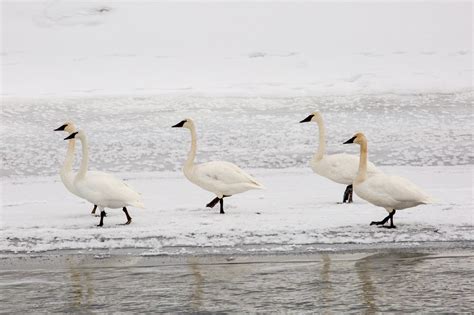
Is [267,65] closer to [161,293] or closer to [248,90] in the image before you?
[248,90]

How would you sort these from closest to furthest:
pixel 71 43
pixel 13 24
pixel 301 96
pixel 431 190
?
pixel 431 190
pixel 301 96
pixel 71 43
pixel 13 24

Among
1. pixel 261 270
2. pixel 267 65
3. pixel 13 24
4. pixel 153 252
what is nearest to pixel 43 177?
pixel 153 252

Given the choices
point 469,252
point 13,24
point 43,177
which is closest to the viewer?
point 469,252

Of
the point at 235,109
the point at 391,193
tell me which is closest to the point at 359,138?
the point at 391,193

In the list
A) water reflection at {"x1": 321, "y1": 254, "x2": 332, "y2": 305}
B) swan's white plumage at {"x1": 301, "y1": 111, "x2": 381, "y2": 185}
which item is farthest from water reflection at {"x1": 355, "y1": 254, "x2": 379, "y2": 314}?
swan's white plumage at {"x1": 301, "y1": 111, "x2": 381, "y2": 185}

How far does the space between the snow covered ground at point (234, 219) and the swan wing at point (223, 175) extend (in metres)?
0.31

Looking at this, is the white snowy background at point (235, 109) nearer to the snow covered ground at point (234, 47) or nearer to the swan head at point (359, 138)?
the snow covered ground at point (234, 47)

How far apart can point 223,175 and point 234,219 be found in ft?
2.19

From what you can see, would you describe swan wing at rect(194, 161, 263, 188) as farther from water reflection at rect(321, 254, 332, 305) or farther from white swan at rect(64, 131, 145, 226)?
water reflection at rect(321, 254, 332, 305)

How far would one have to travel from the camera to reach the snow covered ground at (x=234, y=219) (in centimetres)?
724

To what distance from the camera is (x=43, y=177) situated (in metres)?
11.4

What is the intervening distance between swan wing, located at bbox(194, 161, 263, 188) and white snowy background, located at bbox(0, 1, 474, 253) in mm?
323

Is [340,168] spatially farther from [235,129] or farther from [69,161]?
[235,129]

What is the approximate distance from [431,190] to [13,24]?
16927 millimetres
